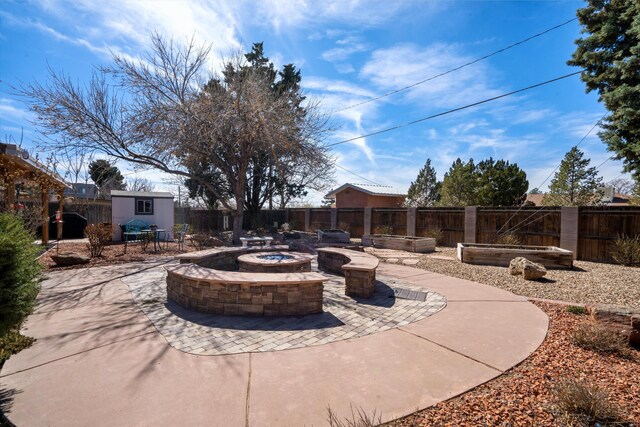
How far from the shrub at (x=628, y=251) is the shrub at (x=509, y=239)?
8.56 feet

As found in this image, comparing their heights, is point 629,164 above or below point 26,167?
above

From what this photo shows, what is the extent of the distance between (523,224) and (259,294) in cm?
1101

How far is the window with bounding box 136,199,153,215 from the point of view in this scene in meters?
14.9

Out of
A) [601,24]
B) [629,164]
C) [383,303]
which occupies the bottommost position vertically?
[383,303]

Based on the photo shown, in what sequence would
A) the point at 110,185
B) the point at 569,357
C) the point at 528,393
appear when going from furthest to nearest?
the point at 110,185
the point at 569,357
the point at 528,393

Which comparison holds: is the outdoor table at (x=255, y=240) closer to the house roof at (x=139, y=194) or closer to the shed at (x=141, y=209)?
the shed at (x=141, y=209)

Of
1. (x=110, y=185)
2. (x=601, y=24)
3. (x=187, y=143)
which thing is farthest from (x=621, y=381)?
(x=110, y=185)

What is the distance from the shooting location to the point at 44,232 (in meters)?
11.5

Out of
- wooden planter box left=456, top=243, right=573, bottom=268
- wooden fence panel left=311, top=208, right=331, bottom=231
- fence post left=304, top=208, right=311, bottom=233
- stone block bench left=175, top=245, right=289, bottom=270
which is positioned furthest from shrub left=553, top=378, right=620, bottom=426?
fence post left=304, top=208, right=311, bottom=233

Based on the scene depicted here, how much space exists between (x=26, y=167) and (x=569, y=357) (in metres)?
12.4

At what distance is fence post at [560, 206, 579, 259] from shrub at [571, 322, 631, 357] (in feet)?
26.3

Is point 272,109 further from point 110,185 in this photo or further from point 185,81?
point 110,185

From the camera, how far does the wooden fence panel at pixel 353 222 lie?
57.1ft

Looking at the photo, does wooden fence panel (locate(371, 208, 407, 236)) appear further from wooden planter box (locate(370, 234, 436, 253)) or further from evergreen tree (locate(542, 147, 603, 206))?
evergreen tree (locate(542, 147, 603, 206))
